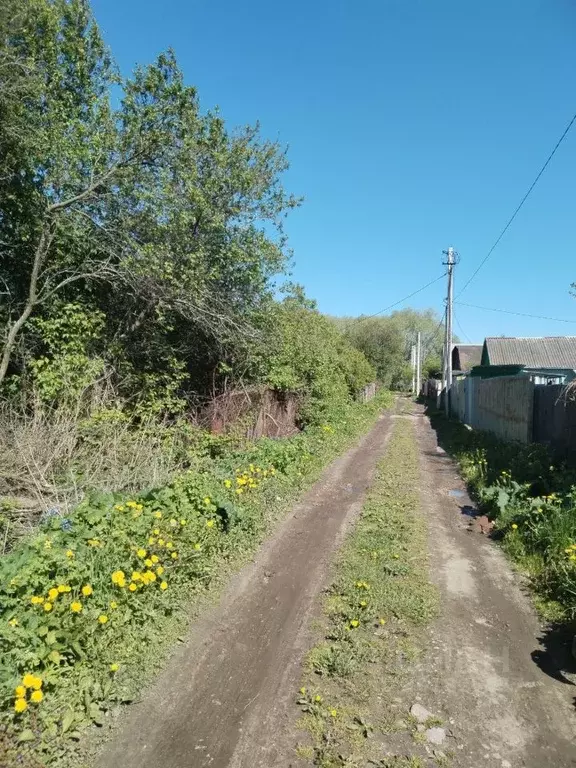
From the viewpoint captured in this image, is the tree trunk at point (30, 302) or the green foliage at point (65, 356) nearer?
the tree trunk at point (30, 302)

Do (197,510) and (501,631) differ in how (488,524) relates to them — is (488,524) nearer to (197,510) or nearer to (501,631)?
(501,631)

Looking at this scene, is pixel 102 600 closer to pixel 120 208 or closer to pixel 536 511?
pixel 536 511

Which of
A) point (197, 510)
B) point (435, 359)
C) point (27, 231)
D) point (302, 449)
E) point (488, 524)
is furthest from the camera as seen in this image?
point (435, 359)

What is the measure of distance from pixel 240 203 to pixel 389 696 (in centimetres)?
1082

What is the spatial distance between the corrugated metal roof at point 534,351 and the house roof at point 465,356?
17.6 m

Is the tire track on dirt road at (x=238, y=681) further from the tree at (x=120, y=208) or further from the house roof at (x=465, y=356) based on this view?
the house roof at (x=465, y=356)

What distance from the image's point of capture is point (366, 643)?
12.4ft

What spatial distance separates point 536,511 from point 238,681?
14.7 ft

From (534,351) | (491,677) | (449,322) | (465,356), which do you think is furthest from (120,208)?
(465,356)

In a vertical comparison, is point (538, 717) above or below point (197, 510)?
below

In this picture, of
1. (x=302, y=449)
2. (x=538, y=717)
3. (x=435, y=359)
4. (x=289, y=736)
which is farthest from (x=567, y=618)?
(x=435, y=359)

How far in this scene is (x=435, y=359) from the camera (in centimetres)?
7044

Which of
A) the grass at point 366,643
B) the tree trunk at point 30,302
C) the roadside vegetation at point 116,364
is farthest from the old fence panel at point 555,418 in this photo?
the tree trunk at point 30,302

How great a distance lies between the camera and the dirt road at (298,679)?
2742 millimetres
